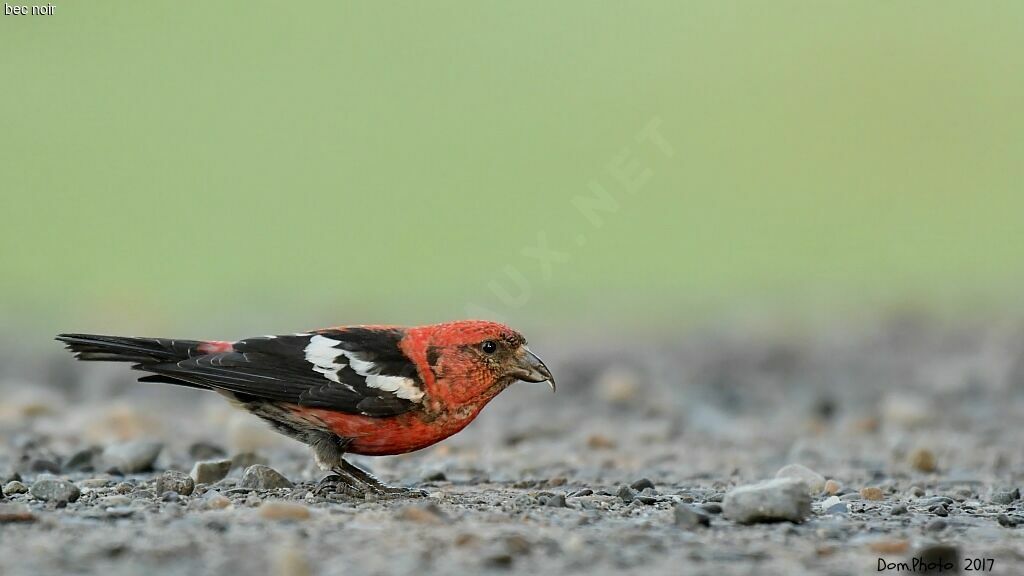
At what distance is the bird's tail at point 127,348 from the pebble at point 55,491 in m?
0.73

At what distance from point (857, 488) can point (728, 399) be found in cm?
420

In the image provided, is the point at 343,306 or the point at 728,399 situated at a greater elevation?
the point at 343,306

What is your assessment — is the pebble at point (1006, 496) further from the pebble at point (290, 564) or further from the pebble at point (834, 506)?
the pebble at point (290, 564)

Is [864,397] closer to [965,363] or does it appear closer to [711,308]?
[965,363]

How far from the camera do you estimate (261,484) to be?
6211 millimetres

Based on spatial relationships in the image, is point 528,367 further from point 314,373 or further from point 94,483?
point 94,483

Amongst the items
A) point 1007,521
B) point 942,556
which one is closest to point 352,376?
point 942,556

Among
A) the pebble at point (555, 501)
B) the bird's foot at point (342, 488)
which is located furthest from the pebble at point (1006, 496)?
the bird's foot at point (342, 488)

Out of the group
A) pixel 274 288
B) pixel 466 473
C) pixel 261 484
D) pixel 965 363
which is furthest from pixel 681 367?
pixel 274 288

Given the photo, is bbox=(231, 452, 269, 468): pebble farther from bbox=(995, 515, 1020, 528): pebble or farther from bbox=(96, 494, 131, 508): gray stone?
bbox=(995, 515, 1020, 528): pebble

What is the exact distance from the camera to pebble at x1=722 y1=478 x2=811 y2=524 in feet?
17.1

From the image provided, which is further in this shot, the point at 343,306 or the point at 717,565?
the point at 343,306

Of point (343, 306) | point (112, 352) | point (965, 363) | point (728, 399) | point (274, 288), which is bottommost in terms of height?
point (112, 352)

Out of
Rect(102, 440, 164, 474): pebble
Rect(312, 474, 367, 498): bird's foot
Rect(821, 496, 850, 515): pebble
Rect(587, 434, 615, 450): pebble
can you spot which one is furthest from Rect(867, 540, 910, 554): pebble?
Rect(102, 440, 164, 474): pebble
